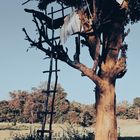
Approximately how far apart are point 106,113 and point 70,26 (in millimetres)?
4117

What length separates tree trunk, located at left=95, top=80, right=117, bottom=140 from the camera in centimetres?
1293

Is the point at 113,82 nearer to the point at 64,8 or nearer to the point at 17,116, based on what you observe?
the point at 64,8

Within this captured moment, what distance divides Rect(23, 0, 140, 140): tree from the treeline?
4257 centimetres

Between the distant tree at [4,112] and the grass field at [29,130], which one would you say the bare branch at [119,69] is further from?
the distant tree at [4,112]

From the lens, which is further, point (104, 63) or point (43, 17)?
point (43, 17)

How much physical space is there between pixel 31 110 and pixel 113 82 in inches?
2205

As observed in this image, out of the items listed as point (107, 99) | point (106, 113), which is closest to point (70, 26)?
point (107, 99)

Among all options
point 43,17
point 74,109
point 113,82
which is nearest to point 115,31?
point 113,82

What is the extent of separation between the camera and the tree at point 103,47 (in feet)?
42.5

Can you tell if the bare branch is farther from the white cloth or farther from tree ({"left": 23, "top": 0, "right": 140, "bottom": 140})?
the white cloth

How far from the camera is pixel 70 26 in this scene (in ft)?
48.1

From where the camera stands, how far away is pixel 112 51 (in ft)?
44.8

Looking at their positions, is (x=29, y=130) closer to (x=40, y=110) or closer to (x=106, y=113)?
(x=106, y=113)

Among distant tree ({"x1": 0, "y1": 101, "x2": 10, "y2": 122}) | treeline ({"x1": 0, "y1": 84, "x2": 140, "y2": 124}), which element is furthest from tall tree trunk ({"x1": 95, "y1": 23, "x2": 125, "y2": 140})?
distant tree ({"x1": 0, "y1": 101, "x2": 10, "y2": 122})
